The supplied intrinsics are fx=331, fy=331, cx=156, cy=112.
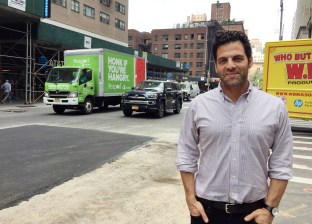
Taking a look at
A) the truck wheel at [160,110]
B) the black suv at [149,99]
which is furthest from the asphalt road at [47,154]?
the truck wheel at [160,110]

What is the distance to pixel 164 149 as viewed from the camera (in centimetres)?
886

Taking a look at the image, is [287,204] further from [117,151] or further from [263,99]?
[117,151]

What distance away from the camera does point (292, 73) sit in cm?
1202

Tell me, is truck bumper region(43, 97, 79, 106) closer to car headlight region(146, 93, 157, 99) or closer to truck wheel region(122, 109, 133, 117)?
truck wheel region(122, 109, 133, 117)

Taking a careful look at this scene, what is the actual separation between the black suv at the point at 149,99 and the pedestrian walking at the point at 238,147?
1409 centimetres

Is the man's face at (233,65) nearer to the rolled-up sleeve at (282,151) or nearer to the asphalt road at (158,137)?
the rolled-up sleeve at (282,151)

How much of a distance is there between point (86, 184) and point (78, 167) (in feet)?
3.94

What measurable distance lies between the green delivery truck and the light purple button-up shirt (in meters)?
15.5

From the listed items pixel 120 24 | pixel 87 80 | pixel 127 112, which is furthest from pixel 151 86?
pixel 120 24

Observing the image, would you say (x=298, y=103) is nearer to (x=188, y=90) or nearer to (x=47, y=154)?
(x=47, y=154)

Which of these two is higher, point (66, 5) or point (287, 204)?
point (66, 5)

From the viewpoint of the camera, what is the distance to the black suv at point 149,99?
1638 centimetres

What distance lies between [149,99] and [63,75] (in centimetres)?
494

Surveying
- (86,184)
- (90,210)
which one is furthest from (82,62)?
(90,210)
